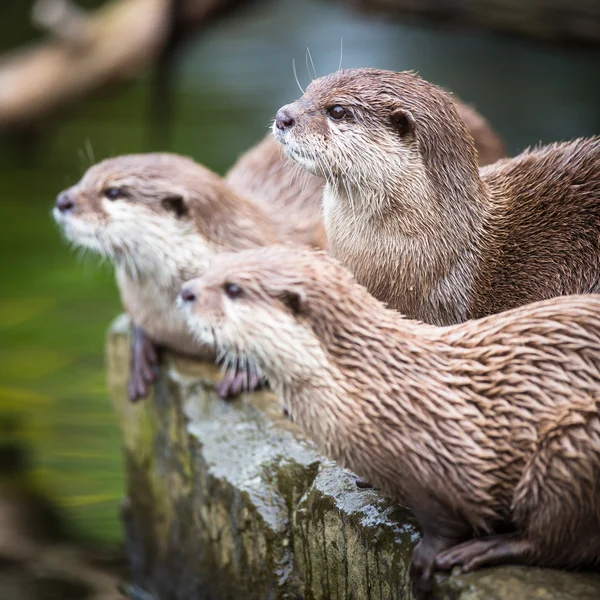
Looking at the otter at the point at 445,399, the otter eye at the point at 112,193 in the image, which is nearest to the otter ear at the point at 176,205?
the otter eye at the point at 112,193

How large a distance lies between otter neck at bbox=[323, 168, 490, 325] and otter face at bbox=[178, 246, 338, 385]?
0.38 meters

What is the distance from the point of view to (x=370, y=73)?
2.54 m

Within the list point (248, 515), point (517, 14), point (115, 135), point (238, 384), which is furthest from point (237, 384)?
point (115, 135)

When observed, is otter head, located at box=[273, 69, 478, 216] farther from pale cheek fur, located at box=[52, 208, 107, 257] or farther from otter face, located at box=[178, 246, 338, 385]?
pale cheek fur, located at box=[52, 208, 107, 257]

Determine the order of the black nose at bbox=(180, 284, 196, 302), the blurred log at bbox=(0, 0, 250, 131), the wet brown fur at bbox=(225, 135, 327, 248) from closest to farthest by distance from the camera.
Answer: the black nose at bbox=(180, 284, 196, 302) < the wet brown fur at bbox=(225, 135, 327, 248) < the blurred log at bbox=(0, 0, 250, 131)

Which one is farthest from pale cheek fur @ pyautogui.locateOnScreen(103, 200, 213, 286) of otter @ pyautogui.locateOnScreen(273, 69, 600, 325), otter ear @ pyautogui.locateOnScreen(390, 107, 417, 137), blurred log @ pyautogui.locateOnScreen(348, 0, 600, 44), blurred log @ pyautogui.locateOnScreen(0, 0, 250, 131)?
blurred log @ pyautogui.locateOnScreen(0, 0, 250, 131)

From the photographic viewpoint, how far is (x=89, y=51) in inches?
271

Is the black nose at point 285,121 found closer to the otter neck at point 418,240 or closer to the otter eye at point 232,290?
the otter neck at point 418,240

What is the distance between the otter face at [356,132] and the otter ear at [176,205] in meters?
0.68

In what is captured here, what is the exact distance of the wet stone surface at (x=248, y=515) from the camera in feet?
7.36

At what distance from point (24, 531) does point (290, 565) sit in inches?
71.1

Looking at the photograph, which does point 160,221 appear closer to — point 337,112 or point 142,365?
point 142,365

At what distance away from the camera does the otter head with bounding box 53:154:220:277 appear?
3.13m

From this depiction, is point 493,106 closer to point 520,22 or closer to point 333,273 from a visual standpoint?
point 520,22
